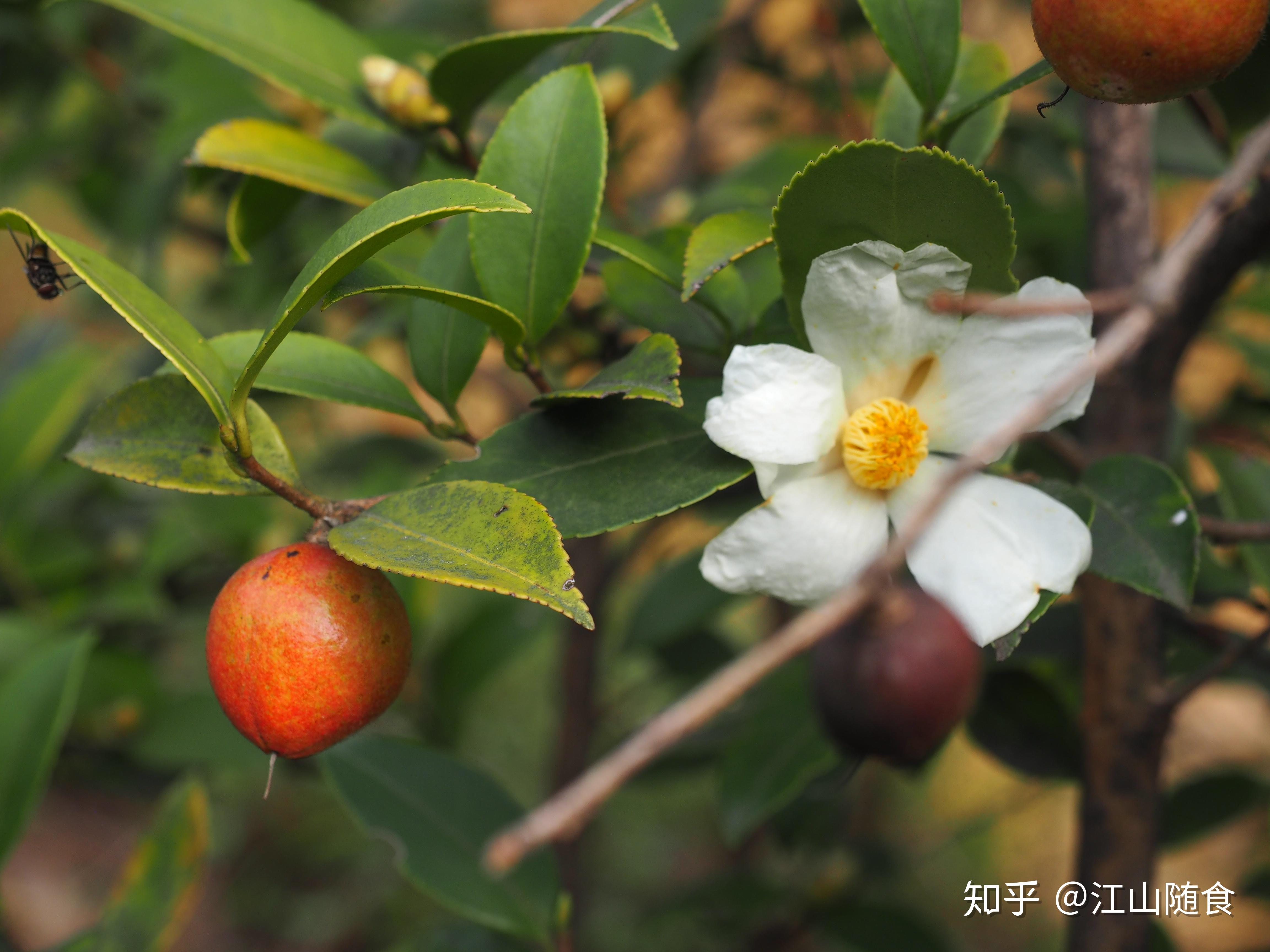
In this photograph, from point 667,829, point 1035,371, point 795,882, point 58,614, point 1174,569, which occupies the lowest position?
point 667,829

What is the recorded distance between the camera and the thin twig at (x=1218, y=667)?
617 millimetres

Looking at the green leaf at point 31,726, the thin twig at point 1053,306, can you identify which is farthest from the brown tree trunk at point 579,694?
the thin twig at point 1053,306

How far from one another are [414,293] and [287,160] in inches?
9.9

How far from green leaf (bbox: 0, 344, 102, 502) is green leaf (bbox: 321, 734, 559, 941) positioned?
52 cm

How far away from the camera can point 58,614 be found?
1.12m

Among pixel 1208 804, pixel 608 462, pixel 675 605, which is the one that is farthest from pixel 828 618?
pixel 1208 804

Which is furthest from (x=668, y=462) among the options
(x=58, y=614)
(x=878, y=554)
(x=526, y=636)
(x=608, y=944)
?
(x=608, y=944)

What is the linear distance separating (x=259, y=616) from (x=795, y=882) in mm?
1030

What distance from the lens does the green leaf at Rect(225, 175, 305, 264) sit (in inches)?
25.6

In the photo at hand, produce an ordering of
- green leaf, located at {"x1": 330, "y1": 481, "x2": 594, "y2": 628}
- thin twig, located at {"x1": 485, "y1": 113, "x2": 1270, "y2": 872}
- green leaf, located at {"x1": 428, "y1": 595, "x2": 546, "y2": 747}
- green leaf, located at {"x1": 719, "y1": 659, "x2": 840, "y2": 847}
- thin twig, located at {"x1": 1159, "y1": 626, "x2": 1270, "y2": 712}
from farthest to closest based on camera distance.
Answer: green leaf, located at {"x1": 428, "y1": 595, "x2": 546, "y2": 747} < green leaf, located at {"x1": 719, "y1": 659, "x2": 840, "y2": 847} < thin twig, located at {"x1": 1159, "y1": 626, "x2": 1270, "y2": 712} < green leaf, located at {"x1": 330, "y1": 481, "x2": 594, "y2": 628} < thin twig, located at {"x1": 485, "y1": 113, "x2": 1270, "y2": 872}

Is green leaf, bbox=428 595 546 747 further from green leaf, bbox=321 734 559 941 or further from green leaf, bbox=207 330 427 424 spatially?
green leaf, bbox=207 330 427 424

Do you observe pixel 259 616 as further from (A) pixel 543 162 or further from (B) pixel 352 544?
(A) pixel 543 162

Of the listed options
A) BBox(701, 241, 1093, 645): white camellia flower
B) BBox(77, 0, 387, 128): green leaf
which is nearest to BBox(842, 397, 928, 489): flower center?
BBox(701, 241, 1093, 645): white camellia flower

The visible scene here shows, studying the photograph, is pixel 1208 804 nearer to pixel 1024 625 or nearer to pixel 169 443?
pixel 1024 625
